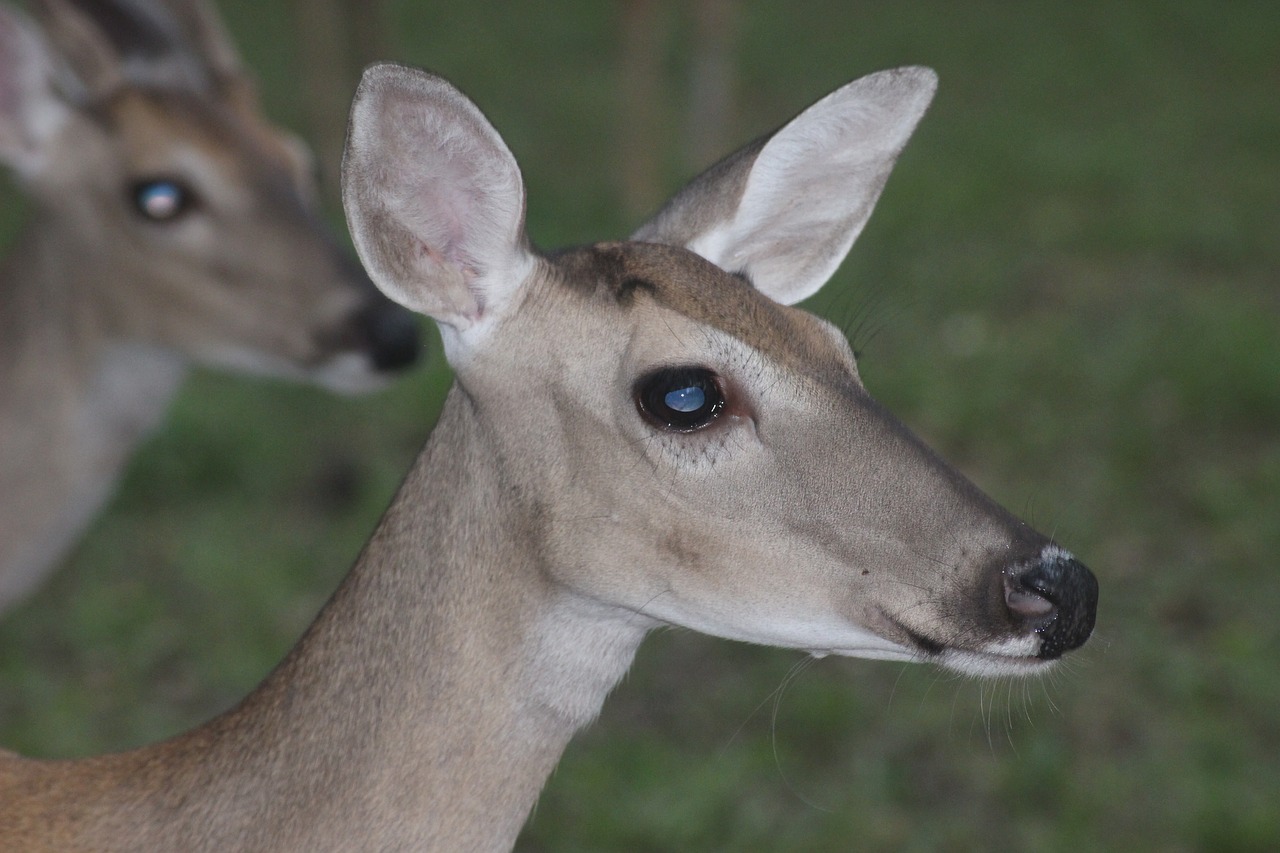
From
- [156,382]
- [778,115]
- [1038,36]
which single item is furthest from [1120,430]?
[1038,36]

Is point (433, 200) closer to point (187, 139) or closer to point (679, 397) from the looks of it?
point (679, 397)

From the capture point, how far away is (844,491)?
1.79 meters

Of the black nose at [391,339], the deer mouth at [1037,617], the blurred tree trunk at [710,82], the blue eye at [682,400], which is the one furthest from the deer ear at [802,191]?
the blurred tree trunk at [710,82]

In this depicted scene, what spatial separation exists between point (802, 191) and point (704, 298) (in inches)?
19.0

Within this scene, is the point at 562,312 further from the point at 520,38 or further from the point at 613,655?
the point at 520,38

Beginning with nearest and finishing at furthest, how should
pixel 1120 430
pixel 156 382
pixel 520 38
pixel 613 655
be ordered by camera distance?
pixel 613 655, pixel 156 382, pixel 1120 430, pixel 520 38

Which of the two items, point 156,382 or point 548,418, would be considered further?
point 156,382

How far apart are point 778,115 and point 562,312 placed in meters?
8.39

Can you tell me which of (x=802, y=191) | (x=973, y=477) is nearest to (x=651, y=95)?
(x=973, y=477)

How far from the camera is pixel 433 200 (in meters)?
1.92

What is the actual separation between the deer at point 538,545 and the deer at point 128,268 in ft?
5.63

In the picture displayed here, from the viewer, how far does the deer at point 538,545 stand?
177 cm

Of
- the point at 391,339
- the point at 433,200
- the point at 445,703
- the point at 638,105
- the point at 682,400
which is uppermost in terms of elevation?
the point at 433,200

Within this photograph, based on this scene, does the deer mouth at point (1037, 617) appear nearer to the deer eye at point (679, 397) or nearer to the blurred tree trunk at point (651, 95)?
the deer eye at point (679, 397)
